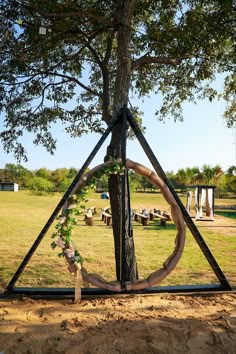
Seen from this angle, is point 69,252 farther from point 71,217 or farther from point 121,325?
point 121,325

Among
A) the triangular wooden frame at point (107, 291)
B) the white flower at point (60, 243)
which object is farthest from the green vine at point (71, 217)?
the triangular wooden frame at point (107, 291)

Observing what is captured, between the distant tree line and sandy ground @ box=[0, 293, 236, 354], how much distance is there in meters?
2.07

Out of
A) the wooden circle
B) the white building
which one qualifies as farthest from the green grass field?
the white building

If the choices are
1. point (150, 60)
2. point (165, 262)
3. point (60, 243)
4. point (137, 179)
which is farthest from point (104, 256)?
point (137, 179)

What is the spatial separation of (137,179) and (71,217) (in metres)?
17.0

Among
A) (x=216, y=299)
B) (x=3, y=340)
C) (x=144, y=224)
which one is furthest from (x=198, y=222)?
(x=3, y=340)

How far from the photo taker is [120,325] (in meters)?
3.90

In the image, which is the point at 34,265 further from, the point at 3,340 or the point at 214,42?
the point at 214,42

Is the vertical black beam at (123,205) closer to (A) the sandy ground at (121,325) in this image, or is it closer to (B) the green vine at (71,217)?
(B) the green vine at (71,217)

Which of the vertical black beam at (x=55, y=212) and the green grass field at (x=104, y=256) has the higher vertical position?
the vertical black beam at (x=55, y=212)

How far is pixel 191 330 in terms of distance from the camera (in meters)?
3.82

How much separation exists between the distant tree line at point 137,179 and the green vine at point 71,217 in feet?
0.88

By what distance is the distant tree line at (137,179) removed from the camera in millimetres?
30962

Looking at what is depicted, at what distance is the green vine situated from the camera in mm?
4613
